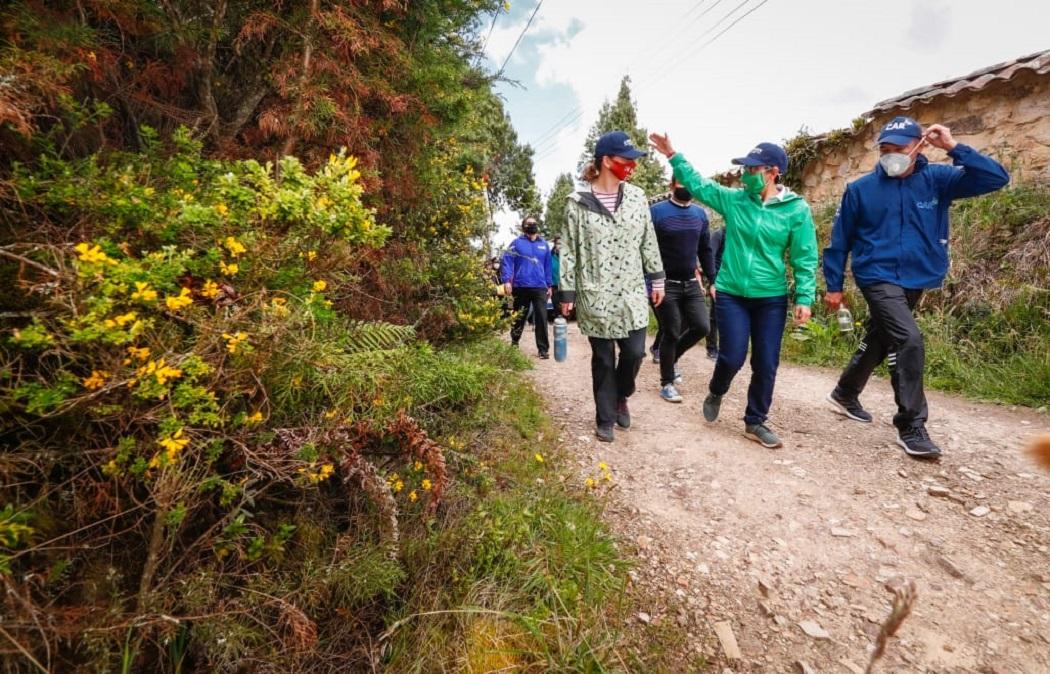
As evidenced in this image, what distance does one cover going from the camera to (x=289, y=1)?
274 cm

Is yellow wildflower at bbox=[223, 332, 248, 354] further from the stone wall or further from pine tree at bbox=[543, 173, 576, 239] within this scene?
pine tree at bbox=[543, 173, 576, 239]

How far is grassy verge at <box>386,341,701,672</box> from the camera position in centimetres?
161

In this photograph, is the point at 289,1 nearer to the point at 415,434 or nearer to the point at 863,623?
the point at 415,434

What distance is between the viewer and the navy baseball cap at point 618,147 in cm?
345

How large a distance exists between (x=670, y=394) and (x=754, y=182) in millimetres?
2161

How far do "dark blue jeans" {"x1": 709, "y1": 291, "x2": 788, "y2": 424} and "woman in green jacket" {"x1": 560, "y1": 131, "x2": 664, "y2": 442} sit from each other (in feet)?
2.04

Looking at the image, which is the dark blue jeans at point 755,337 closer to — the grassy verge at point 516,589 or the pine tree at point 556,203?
the grassy verge at point 516,589

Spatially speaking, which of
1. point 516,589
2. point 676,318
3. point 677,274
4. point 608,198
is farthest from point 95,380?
point 677,274

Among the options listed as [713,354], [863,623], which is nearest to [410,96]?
[863,623]

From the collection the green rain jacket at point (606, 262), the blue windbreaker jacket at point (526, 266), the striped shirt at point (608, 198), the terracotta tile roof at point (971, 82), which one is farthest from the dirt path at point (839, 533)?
the terracotta tile roof at point (971, 82)

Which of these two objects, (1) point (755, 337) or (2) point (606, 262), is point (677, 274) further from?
(2) point (606, 262)

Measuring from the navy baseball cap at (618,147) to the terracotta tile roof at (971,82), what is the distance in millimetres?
6275

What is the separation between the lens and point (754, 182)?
11.2ft

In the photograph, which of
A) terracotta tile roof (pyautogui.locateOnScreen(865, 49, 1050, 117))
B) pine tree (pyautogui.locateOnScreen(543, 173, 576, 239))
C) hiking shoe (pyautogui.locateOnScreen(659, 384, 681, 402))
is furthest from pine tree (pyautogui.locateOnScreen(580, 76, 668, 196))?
hiking shoe (pyautogui.locateOnScreen(659, 384, 681, 402))
